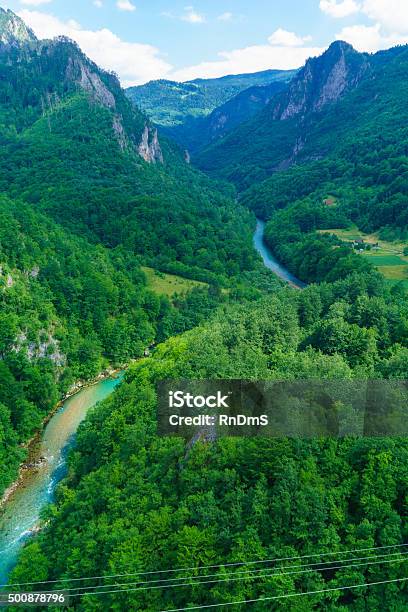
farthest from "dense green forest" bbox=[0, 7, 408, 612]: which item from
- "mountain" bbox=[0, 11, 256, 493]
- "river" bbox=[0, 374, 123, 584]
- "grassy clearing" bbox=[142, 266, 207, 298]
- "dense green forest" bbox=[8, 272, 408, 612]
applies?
"grassy clearing" bbox=[142, 266, 207, 298]

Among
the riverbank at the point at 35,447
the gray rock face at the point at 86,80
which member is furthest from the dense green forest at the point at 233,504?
the gray rock face at the point at 86,80

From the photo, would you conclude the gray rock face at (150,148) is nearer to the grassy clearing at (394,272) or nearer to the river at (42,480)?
Result: the grassy clearing at (394,272)

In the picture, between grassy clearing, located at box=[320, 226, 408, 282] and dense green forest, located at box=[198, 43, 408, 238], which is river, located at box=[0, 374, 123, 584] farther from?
dense green forest, located at box=[198, 43, 408, 238]

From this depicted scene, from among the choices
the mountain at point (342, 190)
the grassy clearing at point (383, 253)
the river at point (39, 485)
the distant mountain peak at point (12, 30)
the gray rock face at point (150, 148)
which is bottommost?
the river at point (39, 485)

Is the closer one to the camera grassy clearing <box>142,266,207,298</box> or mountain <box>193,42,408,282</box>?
grassy clearing <box>142,266,207,298</box>

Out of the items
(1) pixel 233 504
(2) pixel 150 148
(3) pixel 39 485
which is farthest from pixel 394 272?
(2) pixel 150 148

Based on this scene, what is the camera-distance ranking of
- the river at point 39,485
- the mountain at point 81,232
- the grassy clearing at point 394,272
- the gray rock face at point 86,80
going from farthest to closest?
the gray rock face at point 86,80 < the grassy clearing at point 394,272 < the mountain at point 81,232 < the river at point 39,485

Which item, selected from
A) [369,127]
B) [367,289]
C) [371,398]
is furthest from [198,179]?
[371,398]
